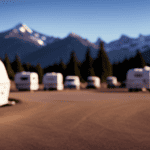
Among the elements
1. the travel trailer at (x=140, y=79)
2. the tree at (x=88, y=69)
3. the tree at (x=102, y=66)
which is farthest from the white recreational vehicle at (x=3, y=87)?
the tree at (x=102, y=66)

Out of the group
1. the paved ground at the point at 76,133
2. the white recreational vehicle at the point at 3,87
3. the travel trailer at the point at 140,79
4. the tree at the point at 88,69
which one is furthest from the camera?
the tree at the point at 88,69

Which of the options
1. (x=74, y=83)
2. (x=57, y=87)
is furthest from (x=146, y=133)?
(x=74, y=83)

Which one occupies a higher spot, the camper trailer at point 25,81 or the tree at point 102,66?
the tree at point 102,66

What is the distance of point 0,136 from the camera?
461 centimetres

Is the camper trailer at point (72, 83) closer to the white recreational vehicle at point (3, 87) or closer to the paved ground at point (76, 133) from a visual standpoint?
the white recreational vehicle at point (3, 87)

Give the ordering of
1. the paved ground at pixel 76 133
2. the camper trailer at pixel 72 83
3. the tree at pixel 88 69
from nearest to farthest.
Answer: the paved ground at pixel 76 133
the camper trailer at pixel 72 83
the tree at pixel 88 69

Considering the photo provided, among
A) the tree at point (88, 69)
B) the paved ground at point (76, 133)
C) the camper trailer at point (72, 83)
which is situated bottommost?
the paved ground at point (76, 133)

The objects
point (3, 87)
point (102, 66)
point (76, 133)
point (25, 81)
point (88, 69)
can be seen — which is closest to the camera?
point (76, 133)

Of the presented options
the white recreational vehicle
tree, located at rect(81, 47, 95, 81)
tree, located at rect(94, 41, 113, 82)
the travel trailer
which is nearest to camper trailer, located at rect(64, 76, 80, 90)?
the travel trailer

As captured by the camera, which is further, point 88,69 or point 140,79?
point 88,69

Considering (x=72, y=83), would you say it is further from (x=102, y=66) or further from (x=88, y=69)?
(x=102, y=66)

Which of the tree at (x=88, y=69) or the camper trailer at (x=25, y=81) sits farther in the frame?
the tree at (x=88, y=69)

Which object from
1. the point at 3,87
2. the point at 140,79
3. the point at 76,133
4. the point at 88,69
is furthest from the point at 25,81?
the point at 88,69

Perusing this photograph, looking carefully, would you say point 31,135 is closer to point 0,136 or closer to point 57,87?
point 0,136
